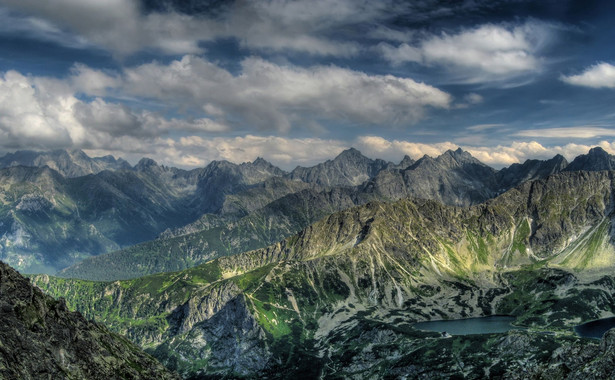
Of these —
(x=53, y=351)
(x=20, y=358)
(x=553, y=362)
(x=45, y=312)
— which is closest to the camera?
(x=20, y=358)

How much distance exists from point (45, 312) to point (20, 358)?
30786mm

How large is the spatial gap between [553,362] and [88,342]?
18685 cm

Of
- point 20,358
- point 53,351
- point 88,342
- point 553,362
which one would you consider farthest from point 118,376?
point 553,362

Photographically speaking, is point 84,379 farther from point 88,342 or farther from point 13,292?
A: point 13,292

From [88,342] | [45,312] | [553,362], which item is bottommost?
[553,362]

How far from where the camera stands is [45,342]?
15125 cm

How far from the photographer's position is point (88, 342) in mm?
172250

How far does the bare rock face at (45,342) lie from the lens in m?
135

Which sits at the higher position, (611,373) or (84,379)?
(84,379)

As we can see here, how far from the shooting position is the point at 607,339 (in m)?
155

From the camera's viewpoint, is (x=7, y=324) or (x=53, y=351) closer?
(x=7, y=324)

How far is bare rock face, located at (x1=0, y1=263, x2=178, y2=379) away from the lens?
443ft

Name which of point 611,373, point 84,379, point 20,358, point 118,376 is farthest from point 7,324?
point 611,373

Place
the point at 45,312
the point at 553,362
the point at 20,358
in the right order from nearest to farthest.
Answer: the point at 20,358 → the point at 45,312 → the point at 553,362
